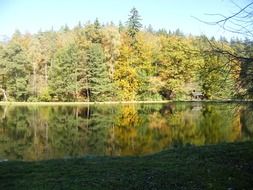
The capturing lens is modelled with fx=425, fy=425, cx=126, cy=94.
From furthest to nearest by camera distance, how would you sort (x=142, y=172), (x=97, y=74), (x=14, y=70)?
(x=14, y=70) → (x=97, y=74) → (x=142, y=172)

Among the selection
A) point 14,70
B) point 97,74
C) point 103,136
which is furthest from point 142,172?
point 14,70

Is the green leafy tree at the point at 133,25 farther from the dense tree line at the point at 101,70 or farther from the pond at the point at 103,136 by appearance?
the pond at the point at 103,136

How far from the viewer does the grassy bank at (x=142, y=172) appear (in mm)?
9562

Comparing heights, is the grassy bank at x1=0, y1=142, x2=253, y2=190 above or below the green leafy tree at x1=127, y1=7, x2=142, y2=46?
below

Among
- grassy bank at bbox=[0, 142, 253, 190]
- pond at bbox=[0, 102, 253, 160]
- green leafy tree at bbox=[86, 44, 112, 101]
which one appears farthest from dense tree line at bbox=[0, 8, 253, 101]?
grassy bank at bbox=[0, 142, 253, 190]

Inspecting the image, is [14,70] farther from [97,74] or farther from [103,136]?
[103,136]

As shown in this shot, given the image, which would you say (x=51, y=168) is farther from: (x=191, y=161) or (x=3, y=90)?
(x=3, y=90)

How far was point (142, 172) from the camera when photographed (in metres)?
10.6

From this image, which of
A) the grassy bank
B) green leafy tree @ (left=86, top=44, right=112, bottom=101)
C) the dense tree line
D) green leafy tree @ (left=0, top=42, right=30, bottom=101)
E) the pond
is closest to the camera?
the grassy bank

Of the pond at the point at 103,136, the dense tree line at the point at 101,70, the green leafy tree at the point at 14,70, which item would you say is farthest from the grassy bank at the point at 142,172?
the green leafy tree at the point at 14,70

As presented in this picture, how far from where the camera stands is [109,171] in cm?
1088

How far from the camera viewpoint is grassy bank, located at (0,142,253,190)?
9.56 m

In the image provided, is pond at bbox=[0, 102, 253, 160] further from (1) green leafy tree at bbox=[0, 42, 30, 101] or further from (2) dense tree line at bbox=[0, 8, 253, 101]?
(1) green leafy tree at bbox=[0, 42, 30, 101]

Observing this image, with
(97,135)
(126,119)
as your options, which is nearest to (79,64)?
(126,119)
